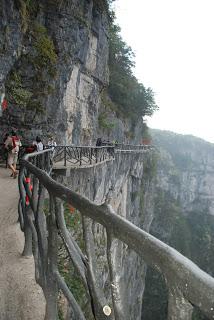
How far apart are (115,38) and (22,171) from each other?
37.5 metres

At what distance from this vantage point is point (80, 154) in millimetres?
14023

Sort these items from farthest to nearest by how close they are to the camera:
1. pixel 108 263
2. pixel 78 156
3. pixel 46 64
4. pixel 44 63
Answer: pixel 46 64 → pixel 44 63 → pixel 78 156 → pixel 108 263

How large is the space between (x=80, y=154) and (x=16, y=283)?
10609 mm

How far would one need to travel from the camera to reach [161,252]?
134 cm

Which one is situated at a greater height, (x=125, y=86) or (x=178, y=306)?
(x=125, y=86)

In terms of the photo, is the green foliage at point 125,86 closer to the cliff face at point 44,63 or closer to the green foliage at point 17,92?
the cliff face at point 44,63

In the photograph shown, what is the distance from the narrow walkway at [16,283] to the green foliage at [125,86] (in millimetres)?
32494

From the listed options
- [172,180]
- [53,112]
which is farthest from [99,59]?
[172,180]

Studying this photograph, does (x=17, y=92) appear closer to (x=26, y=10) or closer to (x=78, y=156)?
(x=26, y=10)

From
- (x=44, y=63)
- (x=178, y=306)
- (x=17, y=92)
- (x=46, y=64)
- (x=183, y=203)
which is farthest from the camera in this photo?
(x=183, y=203)

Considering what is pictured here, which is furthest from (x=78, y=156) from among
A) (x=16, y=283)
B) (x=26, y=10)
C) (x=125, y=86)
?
(x=125, y=86)

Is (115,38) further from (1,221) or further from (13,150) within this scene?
(1,221)

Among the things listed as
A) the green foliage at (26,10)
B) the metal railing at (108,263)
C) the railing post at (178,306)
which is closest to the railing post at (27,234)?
the metal railing at (108,263)

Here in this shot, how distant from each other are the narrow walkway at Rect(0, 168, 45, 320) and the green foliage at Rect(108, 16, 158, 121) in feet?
107
